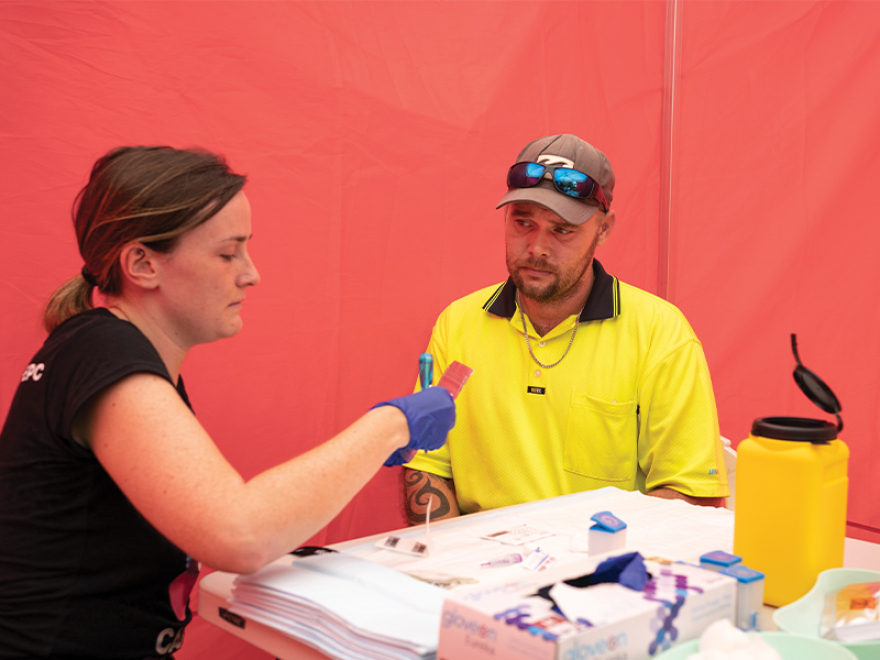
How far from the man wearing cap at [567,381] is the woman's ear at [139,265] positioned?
2.97ft

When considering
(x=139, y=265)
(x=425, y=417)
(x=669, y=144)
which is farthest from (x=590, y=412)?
(x=669, y=144)

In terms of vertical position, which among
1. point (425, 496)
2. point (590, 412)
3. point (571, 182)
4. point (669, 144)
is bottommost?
point (425, 496)

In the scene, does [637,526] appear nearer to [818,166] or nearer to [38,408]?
[38,408]

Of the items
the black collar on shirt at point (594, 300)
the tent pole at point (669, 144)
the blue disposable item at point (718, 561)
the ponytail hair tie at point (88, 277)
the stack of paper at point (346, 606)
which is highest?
the tent pole at point (669, 144)

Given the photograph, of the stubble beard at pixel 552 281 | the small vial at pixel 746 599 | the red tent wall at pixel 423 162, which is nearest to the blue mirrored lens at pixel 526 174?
the stubble beard at pixel 552 281

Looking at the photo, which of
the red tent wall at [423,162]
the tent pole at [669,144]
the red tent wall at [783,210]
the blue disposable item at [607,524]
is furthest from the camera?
the tent pole at [669,144]

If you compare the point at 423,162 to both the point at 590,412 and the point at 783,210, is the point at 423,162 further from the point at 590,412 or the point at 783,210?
the point at 783,210

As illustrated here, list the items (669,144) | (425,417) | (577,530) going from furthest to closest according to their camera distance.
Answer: (669,144), (577,530), (425,417)

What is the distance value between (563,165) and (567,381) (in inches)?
20.5

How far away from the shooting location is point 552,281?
70.6 inches

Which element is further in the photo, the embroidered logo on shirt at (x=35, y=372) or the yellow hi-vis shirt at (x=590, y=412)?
the yellow hi-vis shirt at (x=590, y=412)

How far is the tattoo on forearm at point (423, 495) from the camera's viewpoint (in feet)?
5.68

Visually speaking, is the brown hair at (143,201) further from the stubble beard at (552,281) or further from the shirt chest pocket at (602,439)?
the shirt chest pocket at (602,439)

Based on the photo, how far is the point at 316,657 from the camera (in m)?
0.84
